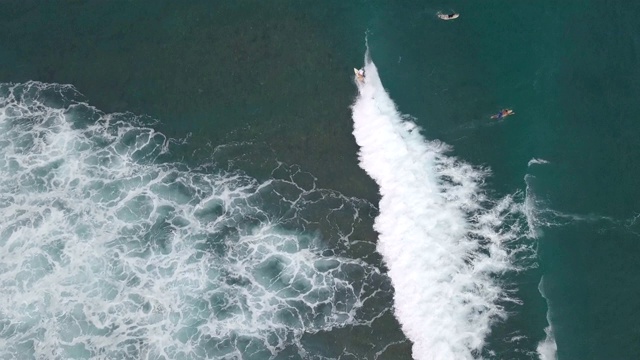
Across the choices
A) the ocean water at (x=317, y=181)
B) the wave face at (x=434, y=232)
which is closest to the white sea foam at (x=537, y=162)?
the ocean water at (x=317, y=181)

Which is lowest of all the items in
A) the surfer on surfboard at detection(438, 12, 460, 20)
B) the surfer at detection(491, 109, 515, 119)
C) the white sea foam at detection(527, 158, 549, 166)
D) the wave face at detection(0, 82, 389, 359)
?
the wave face at detection(0, 82, 389, 359)

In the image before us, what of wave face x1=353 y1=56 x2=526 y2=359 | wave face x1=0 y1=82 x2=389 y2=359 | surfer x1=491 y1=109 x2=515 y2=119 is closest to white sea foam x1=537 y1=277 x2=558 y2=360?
wave face x1=353 y1=56 x2=526 y2=359

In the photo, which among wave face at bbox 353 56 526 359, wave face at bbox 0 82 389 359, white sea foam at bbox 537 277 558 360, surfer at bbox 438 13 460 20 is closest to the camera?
white sea foam at bbox 537 277 558 360

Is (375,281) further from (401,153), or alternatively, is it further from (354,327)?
(401,153)

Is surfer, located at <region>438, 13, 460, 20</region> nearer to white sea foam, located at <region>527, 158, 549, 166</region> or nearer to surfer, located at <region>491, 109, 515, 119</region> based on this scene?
surfer, located at <region>491, 109, 515, 119</region>

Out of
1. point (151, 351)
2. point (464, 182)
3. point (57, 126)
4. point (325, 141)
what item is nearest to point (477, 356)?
point (464, 182)

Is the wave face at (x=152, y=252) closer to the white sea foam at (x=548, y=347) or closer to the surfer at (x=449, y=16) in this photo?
the white sea foam at (x=548, y=347)
